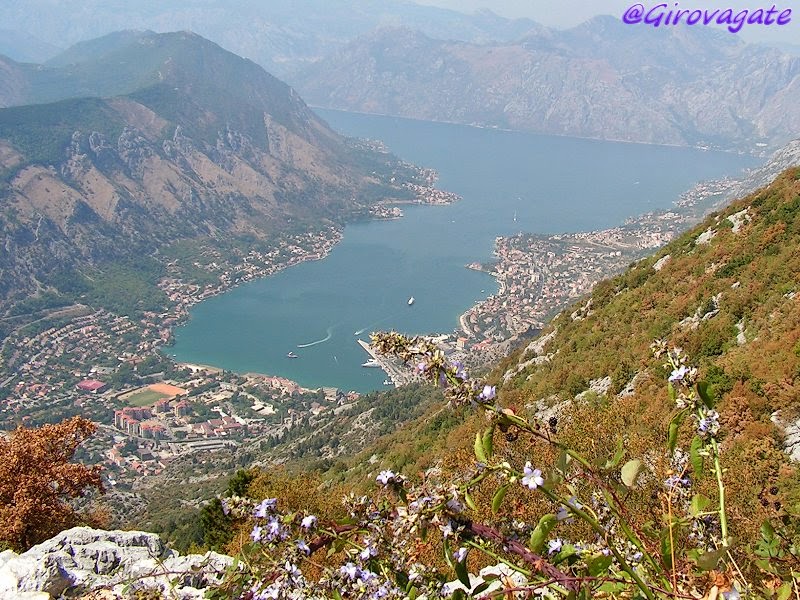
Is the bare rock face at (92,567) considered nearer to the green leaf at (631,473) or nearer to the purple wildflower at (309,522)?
the purple wildflower at (309,522)

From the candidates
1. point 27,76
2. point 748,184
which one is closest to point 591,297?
point 748,184

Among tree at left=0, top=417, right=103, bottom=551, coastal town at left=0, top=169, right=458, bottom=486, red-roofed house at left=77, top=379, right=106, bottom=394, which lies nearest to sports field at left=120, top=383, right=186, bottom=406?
coastal town at left=0, top=169, right=458, bottom=486

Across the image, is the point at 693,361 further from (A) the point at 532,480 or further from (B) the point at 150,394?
(B) the point at 150,394

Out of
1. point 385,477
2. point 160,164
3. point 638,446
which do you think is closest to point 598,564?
point 385,477

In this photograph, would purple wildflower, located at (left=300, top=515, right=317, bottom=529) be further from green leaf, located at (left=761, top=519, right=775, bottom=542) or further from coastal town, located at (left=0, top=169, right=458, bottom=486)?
coastal town, located at (left=0, top=169, right=458, bottom=486)

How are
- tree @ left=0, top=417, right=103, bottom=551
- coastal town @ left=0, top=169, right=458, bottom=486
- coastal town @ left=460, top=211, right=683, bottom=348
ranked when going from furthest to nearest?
coastal town @ left=460, top=211, right=683, bottom=348, coastal town @ left=0, top=169, right=458, bottom=486, tree @ left=0, top=417, right=103, bottom=551

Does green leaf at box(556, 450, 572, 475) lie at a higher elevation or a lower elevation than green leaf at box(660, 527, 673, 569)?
higher

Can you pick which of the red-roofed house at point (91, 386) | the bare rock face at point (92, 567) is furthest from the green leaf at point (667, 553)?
the red-roofed house at point (91, 386)
